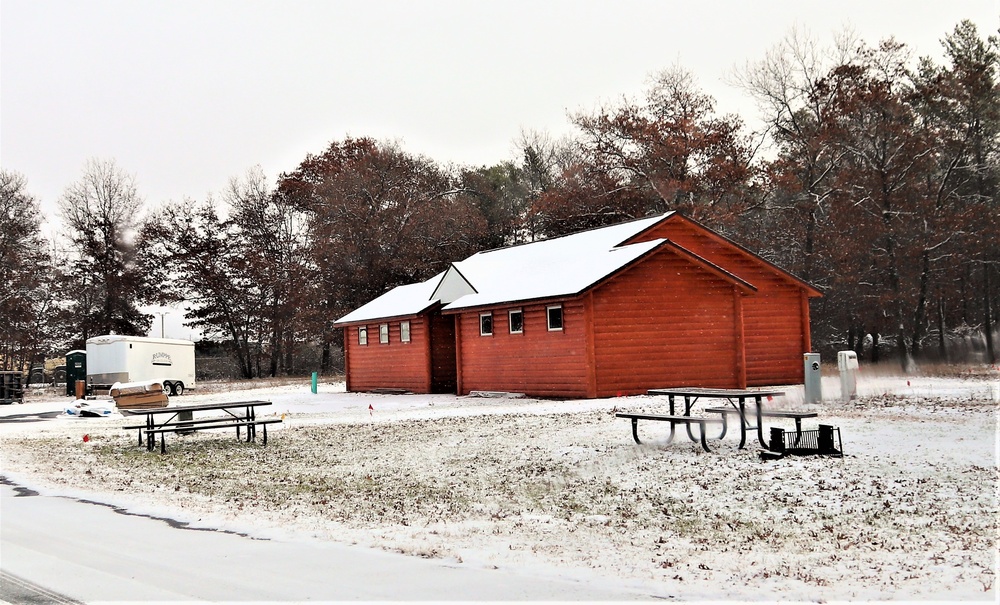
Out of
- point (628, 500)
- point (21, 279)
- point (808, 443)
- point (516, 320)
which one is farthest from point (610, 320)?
point (21, 279)

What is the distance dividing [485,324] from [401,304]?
6636 mm

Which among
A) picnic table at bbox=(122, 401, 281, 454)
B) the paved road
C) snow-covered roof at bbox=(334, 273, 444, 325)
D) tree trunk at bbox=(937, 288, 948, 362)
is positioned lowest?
the paved road

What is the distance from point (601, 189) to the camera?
50.2 m

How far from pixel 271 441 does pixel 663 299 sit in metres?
12.1

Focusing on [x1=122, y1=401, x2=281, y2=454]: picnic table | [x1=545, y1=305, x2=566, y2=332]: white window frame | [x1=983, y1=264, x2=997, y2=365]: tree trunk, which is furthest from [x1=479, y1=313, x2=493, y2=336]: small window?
[x1=983, y1=264, x2=997, y2=365]: tree trunk

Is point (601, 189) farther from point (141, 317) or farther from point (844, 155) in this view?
point (141, 317)

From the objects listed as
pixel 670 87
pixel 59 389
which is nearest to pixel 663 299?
pixel 670 87

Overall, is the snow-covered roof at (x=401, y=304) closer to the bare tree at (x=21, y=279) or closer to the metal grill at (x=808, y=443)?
the metal grill at (x=808, y=443)

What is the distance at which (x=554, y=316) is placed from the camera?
81.7ft

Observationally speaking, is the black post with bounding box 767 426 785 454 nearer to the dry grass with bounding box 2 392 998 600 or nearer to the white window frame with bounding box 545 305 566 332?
the dry grass with bounding box 2 392 998 600

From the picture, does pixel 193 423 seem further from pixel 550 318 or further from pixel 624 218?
pixel 624 218

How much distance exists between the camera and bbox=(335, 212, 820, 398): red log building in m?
24.1

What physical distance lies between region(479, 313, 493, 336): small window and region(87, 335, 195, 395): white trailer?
16.4m

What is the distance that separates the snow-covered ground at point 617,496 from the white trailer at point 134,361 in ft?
67.8
